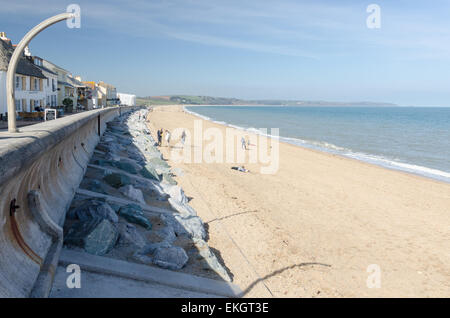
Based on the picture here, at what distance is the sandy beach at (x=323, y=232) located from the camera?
666 centimetres

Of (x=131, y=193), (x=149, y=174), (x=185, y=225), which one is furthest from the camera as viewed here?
(x=149, y=174)

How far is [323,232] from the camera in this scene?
945 centimetres

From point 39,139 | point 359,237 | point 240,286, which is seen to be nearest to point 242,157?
point 359,237

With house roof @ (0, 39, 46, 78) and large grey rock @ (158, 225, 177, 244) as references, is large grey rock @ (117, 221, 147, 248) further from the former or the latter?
house roof @ (0, 39, 46, 78)

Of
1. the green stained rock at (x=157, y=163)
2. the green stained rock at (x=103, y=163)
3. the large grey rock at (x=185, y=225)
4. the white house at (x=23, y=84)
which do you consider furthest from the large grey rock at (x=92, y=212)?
the white house at (x=23, y=84)

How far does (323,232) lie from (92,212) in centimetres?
618

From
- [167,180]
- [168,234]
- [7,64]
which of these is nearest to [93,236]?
[168,234]

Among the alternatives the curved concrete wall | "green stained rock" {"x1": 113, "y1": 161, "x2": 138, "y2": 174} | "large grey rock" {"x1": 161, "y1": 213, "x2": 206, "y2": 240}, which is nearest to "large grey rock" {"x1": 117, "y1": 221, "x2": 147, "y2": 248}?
the curved concrete wall

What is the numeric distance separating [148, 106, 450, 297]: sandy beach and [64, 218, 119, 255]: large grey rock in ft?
7.60

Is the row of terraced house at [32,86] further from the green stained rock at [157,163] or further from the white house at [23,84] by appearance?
the green stained rock at [157,163]

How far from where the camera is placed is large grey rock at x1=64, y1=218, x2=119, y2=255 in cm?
507

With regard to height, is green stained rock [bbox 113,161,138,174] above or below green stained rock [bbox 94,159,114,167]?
below

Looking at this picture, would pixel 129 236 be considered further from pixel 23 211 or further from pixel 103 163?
pixel 103 163
